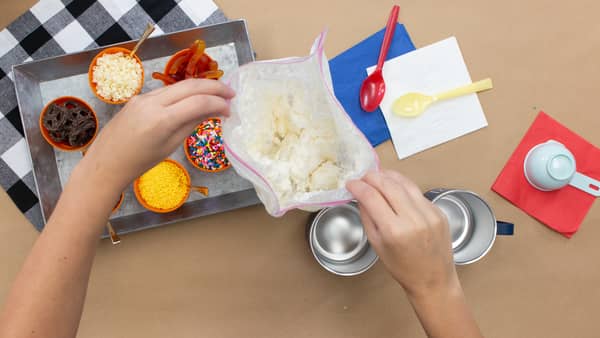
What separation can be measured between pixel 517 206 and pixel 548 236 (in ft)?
0.32

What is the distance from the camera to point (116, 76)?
0.82 m

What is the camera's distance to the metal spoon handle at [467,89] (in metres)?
0.91

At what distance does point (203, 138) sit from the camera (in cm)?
84

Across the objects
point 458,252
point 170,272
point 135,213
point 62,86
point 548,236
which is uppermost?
point 62,86

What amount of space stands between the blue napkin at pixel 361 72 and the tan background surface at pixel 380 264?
2cm

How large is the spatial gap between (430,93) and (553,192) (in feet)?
1.17

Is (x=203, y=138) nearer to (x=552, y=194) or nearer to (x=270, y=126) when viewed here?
(x=270, y=126)

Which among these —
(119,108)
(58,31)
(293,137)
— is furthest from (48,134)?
(293,137)

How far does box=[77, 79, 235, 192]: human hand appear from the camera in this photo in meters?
0.56

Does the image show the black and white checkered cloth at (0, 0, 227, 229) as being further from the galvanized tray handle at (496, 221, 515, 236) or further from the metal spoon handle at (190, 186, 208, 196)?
the galvanized tray handle at (496, 221, 515, 236)

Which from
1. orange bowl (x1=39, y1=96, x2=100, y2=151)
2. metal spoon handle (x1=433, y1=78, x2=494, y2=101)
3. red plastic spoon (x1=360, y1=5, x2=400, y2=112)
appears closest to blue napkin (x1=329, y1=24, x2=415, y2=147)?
red plastic spoon (x1=360, y1=5, x2=400, y2=112)

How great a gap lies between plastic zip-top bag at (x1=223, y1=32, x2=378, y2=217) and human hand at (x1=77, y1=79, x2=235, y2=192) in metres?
0.06

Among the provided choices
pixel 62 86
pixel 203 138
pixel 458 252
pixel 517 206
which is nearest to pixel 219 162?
pixel 203 138

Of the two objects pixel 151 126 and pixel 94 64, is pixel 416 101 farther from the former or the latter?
pixel 94 64
